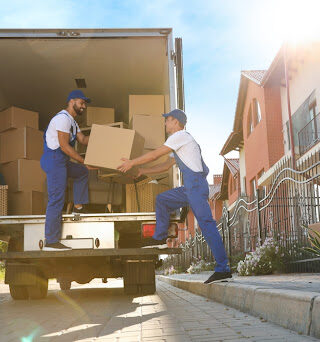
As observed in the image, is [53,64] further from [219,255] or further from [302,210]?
[302,210]

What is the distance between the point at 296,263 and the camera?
9656 millimetres

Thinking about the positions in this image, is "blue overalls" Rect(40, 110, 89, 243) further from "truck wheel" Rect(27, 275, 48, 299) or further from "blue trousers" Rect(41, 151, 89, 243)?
"truck wheel" Rect(27, 275, 48, 299)

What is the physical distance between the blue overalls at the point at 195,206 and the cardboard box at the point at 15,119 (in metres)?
3.08

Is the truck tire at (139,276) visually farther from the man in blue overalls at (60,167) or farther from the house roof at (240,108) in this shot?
the house roof at (240,108)

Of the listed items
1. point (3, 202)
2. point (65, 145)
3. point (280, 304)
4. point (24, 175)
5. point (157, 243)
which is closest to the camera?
point (280, 304)

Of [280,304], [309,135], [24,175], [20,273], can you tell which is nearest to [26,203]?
[24,175]

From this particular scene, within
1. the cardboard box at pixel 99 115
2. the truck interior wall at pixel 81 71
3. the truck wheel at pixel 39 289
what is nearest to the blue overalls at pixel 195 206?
the truck interior wall at pixel 81 71

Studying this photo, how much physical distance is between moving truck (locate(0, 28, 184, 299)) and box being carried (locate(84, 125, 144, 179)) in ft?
2.19

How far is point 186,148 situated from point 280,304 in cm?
271

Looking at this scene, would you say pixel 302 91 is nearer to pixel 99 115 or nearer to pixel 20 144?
pixel 99 115

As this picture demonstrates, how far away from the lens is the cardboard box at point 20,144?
8.05m

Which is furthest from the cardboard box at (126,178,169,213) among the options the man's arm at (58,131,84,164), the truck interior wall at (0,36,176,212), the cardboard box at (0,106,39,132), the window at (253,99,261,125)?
the window at (253,99,261,125)

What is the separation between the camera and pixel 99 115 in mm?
Answer: 8969

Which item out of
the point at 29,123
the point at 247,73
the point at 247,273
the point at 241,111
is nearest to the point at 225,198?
the point at 241,111
